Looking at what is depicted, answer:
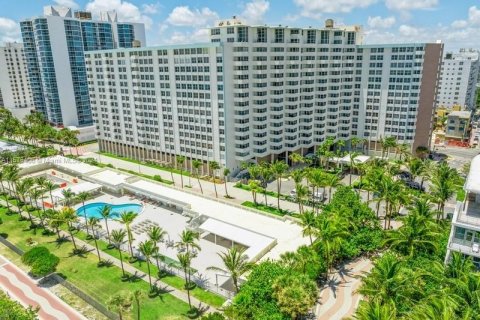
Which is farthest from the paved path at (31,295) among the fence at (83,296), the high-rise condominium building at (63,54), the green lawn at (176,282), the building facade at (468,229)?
the high-rise condominium building at (63,54)

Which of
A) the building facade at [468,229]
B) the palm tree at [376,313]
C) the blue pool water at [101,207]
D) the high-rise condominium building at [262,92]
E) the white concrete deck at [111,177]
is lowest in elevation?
the blue pool water at [101,207]

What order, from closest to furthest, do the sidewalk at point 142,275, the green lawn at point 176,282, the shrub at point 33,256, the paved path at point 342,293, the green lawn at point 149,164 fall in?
the paved path at point 342,293, the sidewalk at point 142,275, the green lawn at point 176,282, the shrub at point 33,256, the green lawn at point 149,164

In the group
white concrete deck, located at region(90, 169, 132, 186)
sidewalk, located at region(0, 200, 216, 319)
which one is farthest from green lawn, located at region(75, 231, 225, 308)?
white concrete deck, located at region(90, 169, 132, 186)

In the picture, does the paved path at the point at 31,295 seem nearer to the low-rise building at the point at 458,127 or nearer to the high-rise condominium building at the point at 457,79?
the low-rise building at the point at 458,127

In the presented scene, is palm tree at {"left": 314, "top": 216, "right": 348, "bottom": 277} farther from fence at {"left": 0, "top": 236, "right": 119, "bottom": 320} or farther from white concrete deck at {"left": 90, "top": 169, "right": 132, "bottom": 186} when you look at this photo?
white concrete deck at {"left": 90, "top": 169, "right": 132, "bottom": 186}

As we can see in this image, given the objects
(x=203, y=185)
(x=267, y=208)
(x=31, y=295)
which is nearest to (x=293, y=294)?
(x=267, y=208)

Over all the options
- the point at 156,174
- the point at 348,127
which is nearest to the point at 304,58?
the point at 348,127

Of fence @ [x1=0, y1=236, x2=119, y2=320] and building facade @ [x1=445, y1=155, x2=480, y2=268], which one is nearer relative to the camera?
building facade @ [x1=445, y1=155, x2=480, y2=268]
